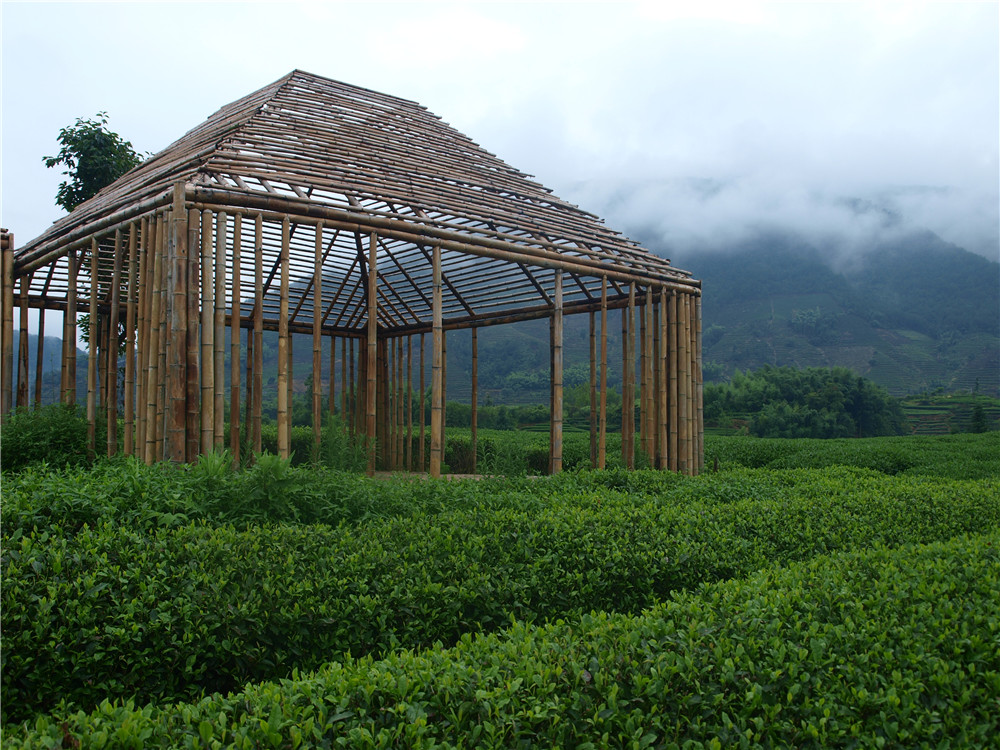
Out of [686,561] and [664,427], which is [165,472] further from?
[664,427]

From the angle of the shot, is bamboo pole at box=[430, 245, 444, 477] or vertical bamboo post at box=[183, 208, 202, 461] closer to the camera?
vertical bamboo post at box=[183, 208, 202, 461]

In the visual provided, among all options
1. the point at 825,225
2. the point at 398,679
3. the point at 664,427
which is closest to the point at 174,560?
the point at 398,679

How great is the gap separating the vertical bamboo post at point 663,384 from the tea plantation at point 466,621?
4713 mm

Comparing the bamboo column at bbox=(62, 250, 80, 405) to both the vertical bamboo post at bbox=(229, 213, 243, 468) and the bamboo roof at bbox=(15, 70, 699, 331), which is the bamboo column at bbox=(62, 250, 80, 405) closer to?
the bamboo roof at bbox=(15, 70, 699, 331)

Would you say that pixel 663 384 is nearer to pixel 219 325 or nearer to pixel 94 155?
pixel 219 325

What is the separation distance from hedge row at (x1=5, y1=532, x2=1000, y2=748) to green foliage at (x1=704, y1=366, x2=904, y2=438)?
25666mm

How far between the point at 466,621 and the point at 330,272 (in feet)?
30.7

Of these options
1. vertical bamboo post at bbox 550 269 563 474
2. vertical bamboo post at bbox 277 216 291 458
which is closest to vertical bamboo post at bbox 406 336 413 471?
vertical bamboo post at bbox 550 269 563 474

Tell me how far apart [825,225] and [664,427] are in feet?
317

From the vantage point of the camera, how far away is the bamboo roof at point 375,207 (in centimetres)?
765

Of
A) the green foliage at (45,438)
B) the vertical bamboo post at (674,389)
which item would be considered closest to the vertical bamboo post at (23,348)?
the green foliage at (45,438)

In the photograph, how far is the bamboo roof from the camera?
7.65 m

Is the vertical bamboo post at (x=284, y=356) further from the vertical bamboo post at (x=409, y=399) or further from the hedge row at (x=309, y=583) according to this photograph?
the vertical bamboo post at (x=409, y=399)

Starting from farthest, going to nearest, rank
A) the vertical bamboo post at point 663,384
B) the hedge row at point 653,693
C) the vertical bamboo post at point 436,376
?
the vertical bamboo post at point 663,384 < the vertical bamboo post at point 436,376 < the hedge row at point 653,693
